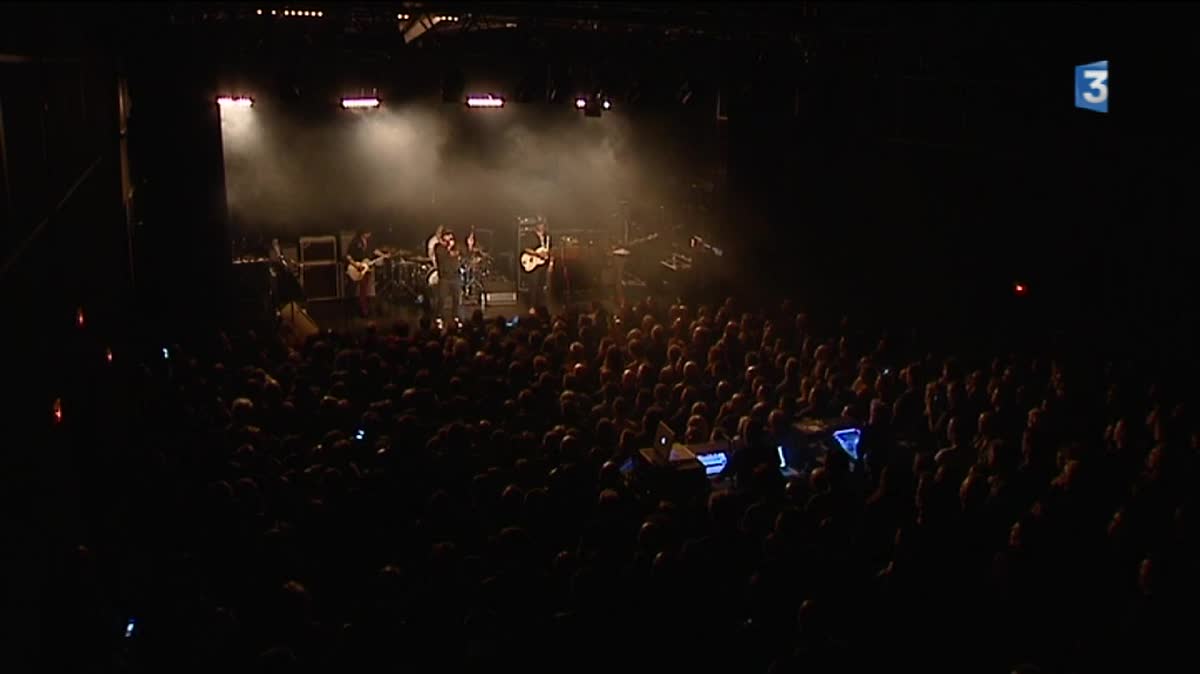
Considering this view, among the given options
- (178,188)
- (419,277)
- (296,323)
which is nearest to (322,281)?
(419,277)

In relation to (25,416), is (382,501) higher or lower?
lower

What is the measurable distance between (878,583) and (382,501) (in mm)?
3120

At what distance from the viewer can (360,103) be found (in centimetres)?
1755

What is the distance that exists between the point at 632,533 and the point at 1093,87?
19.6ft

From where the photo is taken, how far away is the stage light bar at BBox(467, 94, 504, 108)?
678 inches

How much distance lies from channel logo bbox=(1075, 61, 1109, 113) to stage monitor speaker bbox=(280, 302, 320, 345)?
956 cm

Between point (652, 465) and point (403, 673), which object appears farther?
point (652, 465)

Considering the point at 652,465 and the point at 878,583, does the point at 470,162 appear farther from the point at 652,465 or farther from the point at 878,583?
the point at 878,583

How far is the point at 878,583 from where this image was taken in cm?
598

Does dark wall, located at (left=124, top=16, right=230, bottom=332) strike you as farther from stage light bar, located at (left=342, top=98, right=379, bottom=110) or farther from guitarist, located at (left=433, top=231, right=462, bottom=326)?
guitarist, located at (left=433, top=231, right=462, bottom=326)

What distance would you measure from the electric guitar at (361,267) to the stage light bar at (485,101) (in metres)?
2.97

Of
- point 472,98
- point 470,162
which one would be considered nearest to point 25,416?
point 472,98

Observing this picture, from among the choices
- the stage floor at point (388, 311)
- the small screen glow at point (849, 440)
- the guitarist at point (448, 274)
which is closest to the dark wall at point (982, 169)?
Result: the small screen glow at point (849, 440)

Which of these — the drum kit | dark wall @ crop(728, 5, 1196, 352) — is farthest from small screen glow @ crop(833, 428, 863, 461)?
the drum kit
